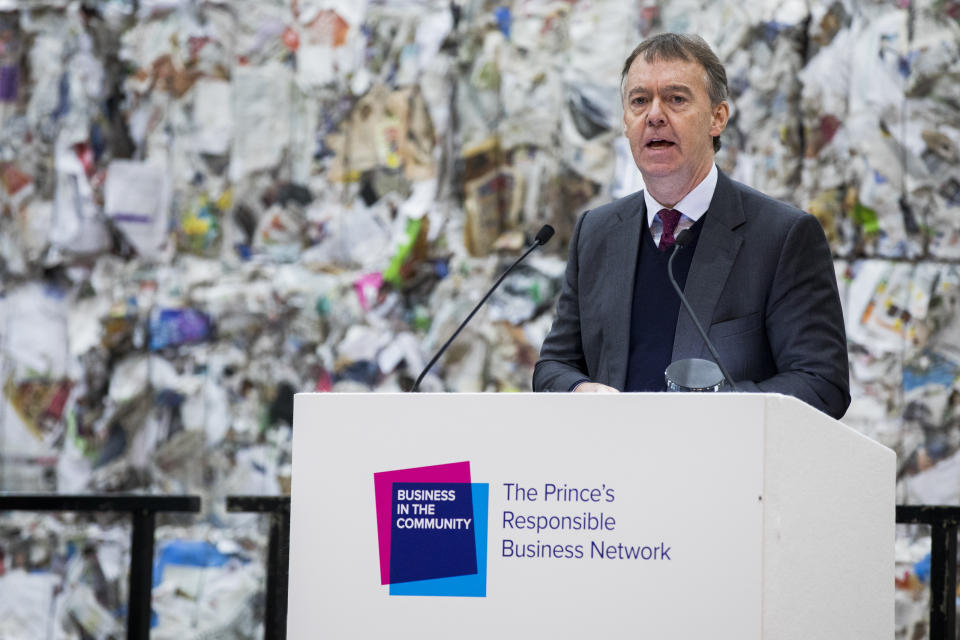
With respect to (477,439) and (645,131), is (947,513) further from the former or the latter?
(477,439)

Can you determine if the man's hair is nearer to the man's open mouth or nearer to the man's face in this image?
the man's face

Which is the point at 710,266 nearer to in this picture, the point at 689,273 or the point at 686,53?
the point at 689,273

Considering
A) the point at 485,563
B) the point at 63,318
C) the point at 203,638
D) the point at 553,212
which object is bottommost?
the point at 203,638

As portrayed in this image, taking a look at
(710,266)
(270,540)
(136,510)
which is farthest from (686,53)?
(136,510)

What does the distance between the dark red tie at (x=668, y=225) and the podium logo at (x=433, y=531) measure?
0.73 metres

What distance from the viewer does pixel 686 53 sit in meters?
1.94

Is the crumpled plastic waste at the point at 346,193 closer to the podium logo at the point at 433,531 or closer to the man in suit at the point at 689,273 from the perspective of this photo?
the man in suit at the point at 689,273

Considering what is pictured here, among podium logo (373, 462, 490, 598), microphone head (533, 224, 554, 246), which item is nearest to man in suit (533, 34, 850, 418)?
microphone head (533, 224, 554, 246)

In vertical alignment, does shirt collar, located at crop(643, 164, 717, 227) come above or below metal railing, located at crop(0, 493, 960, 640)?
above

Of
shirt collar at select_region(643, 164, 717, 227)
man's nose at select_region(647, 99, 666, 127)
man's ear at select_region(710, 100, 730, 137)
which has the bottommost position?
shirt collar at select_region(643, 164, 717, 227)

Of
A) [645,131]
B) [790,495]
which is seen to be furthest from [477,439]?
[645,131]

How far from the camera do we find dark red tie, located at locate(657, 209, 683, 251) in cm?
198

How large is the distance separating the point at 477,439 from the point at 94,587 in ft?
7.70

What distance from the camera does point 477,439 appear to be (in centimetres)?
141
